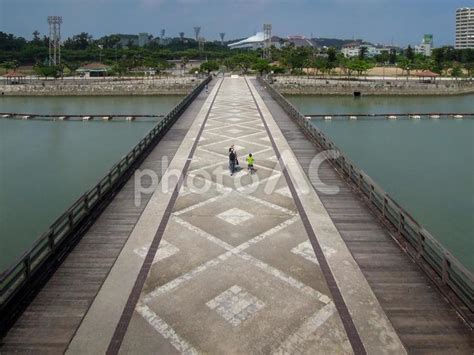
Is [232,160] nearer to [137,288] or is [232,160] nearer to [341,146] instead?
[137,288]

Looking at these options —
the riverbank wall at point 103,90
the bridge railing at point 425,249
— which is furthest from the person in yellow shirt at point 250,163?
the riverbank wall at point 103,90

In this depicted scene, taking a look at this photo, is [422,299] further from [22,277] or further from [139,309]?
[22,277]

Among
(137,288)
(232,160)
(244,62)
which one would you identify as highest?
(244,62)

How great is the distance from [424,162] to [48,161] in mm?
28874

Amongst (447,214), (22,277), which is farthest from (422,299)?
(447,214)

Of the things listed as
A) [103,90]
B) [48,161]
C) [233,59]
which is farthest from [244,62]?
[48,161]

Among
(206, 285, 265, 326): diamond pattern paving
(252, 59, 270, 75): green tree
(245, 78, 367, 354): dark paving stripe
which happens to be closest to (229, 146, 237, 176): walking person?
(245, 78, 367, 354): dark paving stripe

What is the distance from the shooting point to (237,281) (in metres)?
11.3

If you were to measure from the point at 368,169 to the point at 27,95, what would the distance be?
73.5 m

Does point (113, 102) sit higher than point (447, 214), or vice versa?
point (113, 102)

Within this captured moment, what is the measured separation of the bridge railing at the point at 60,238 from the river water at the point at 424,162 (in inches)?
Answer: 554

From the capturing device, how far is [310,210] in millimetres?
16031

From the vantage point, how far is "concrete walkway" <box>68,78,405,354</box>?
9.13m

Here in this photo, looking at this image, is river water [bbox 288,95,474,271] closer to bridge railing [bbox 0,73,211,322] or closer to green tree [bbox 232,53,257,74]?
bridge railing [bbox 0,73,211,322]
